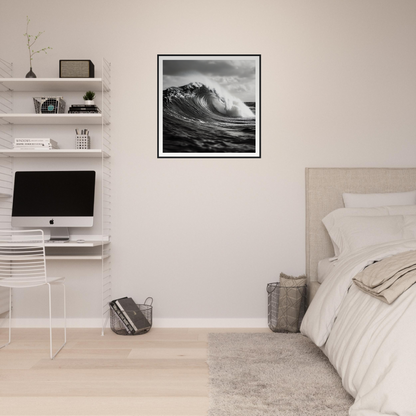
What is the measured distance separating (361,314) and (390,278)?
0.82ft

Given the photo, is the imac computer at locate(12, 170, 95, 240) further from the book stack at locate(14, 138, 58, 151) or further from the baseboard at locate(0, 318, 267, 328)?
the baseboard at locate(0, 318, 267, 328)

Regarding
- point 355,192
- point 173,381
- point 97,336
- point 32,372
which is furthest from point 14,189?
point 355,192

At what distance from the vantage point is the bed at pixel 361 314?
1592 millimetres

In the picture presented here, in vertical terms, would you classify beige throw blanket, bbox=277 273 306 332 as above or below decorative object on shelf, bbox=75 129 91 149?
below

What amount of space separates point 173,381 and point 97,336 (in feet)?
3.70

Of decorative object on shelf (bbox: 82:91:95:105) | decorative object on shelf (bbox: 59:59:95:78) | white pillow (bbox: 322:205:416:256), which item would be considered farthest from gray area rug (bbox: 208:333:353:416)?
decorative object on shelf (bbox: 59:59:95:78)

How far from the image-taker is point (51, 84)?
335 cm

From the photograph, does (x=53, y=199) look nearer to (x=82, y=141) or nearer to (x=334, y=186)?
(x=82, y=141)

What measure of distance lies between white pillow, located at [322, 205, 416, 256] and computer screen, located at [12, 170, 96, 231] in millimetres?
1828

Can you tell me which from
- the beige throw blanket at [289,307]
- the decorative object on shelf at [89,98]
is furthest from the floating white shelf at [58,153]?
the beige throw blanket at [289,307]

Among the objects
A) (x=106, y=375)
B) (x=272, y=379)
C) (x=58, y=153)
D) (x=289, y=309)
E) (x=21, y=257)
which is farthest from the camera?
(x=58, y=153)

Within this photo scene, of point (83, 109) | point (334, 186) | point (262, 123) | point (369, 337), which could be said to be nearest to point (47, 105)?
point (83, 109)

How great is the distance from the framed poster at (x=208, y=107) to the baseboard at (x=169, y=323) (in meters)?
1.35

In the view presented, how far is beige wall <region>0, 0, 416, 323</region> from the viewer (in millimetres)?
3496
